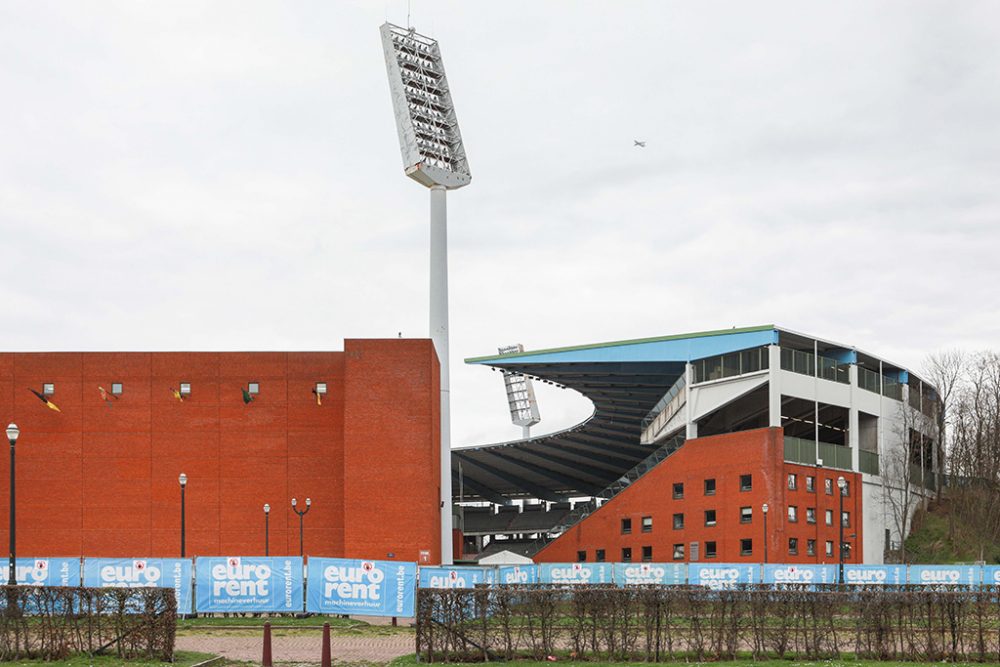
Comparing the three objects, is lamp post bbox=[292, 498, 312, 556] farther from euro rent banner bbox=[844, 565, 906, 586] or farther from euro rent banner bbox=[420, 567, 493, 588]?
euro rent banner bbox=[844, 565, 906, 586]

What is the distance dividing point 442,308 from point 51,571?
3872cm

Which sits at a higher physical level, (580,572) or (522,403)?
(522,403)

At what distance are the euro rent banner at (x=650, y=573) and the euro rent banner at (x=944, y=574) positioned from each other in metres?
8.72

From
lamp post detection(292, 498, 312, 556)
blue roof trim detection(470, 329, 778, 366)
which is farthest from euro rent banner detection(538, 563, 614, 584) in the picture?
blue roof trim detection(470, 329, 778, 366)

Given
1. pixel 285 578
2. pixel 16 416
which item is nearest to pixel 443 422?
pixel 16 416

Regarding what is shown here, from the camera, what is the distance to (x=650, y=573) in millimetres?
44438

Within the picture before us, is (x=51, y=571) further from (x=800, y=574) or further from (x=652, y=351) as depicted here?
(x=652, y=351)

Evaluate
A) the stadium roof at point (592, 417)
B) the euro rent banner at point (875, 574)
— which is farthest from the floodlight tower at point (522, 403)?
the euro rent banner at point (875, 574)

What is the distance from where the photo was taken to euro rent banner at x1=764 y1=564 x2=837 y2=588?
44125 mm

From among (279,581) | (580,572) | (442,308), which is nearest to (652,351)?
(442,308)

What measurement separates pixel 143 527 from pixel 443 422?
1801 cm

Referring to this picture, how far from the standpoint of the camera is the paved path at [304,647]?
24.4 meters

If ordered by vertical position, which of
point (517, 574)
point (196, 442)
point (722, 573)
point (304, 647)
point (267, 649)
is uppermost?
point (196, 442)

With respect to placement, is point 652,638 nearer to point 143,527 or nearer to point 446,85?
point 143,527
